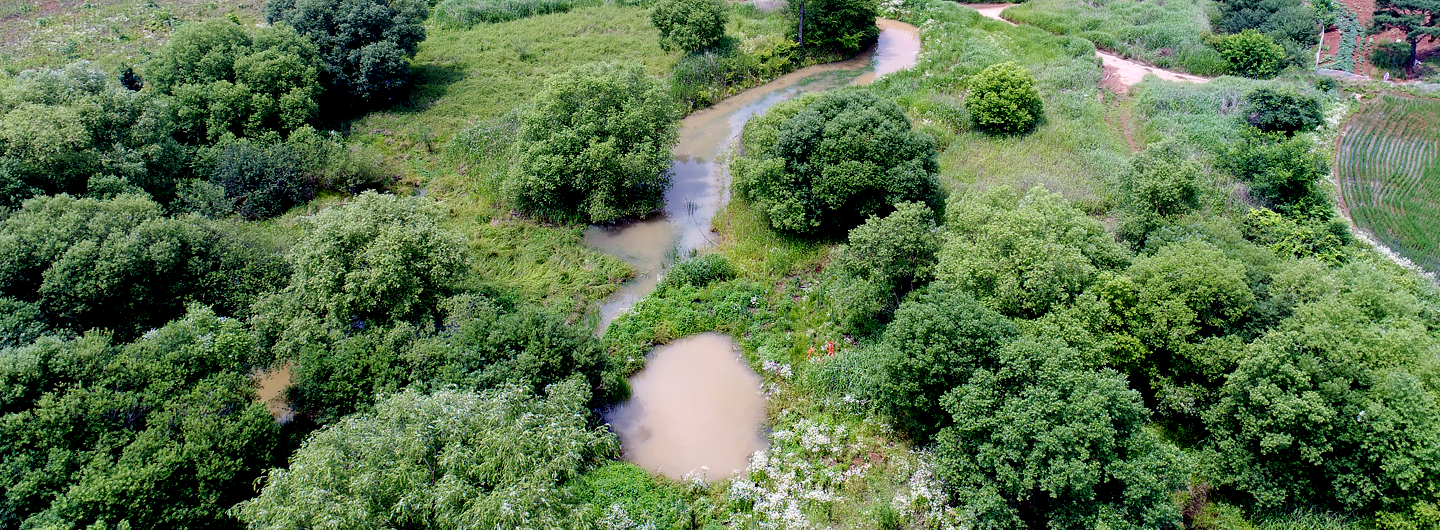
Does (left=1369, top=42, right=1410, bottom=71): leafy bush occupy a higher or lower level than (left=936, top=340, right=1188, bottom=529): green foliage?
higher

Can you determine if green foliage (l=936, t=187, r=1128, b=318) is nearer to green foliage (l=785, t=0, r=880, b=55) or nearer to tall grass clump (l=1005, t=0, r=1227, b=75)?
tall grass clump (l=1005, t=0, r=1227, b=75)

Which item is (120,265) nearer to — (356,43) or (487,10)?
(356,43)

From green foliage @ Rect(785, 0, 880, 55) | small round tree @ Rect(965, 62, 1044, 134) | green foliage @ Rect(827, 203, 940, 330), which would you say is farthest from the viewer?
green foliage @ Rect(785, 0, 880, 55)

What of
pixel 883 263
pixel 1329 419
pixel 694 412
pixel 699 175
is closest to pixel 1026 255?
pixel 883 263

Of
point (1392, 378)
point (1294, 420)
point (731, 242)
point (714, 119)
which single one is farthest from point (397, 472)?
point (714, 119)

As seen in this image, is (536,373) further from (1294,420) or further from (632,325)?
(1294,420)

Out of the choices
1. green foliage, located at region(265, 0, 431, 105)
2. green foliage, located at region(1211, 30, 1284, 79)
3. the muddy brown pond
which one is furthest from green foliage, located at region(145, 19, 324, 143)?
green foliage, located at region(1211, 30, 1284, 79)

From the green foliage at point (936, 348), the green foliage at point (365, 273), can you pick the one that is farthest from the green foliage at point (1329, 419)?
the green foliage at point (365, 273)
